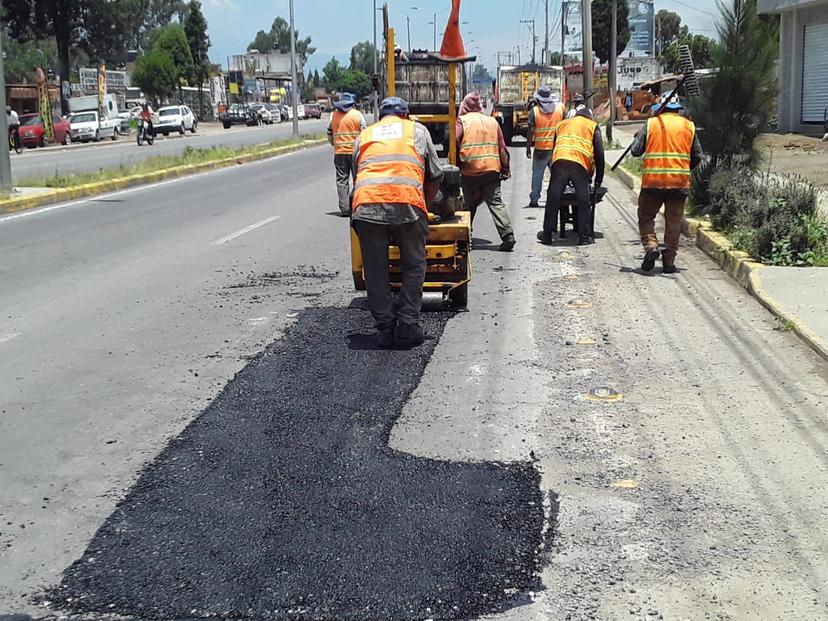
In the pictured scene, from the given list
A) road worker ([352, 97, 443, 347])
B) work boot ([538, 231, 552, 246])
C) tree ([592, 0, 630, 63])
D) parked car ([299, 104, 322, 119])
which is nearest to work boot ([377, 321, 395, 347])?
road worker ([352, 97, 443, 347])

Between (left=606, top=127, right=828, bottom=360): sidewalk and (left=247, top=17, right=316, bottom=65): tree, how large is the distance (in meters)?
164

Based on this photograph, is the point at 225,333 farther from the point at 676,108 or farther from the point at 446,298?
the point at 676,108

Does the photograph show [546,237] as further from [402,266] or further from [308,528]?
[308,528]

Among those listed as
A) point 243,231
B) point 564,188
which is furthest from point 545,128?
point 243,231

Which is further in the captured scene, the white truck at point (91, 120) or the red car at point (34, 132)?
the white truck at point (91, 120)

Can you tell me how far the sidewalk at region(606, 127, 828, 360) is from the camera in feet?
23.8

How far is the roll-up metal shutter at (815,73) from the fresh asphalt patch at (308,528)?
83.0ft

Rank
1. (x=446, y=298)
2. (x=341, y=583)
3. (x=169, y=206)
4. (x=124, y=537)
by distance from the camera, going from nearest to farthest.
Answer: (x=341, y=583), (x=124, y=537), (x=446, y=298), (x=169, y=206)

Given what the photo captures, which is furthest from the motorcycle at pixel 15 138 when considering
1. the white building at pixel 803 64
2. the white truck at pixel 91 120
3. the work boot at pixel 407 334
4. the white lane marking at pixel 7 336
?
the work boot at pixel 407 334

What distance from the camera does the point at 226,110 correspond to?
72.5 meters

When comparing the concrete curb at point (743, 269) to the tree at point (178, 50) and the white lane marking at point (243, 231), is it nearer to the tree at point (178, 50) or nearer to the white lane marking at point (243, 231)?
the white lane marking at point (243, 231)

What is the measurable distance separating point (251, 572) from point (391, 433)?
64.1 inches

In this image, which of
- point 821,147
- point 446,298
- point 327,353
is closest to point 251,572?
point 327,353

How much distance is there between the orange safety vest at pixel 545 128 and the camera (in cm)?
1498
